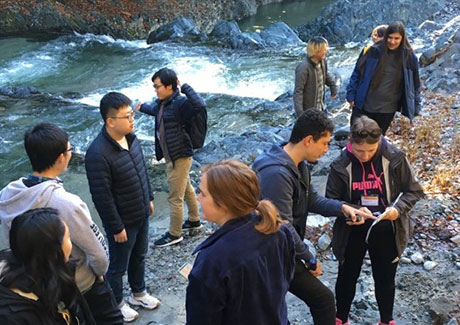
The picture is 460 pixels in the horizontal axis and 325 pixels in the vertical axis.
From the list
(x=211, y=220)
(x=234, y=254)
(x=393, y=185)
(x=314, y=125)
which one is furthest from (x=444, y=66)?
(x=234, y=254)

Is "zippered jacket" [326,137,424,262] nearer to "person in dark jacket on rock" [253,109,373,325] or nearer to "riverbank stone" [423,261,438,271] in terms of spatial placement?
"person in dark jacket on rock" [253,109,373,325]

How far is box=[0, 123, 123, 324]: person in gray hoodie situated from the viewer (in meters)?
2.42

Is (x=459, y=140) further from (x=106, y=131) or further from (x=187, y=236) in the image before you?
(x=106, y=131)

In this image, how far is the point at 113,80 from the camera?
13523 millimetres

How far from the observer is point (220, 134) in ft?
31.0

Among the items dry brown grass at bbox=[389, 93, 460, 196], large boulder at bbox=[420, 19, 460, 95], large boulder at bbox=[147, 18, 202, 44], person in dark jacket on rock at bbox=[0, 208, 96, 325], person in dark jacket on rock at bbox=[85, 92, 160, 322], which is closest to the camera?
person in dark jacket on rock at bbox=[0, 208, 96, 325]

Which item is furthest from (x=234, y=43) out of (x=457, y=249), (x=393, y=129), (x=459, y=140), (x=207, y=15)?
(x=457, y=249)

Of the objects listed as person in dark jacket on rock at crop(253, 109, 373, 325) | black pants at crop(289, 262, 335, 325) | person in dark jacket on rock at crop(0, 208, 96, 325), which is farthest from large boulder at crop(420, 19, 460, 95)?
person in dark jacket on rock at crop(0, 208, 96, 325)

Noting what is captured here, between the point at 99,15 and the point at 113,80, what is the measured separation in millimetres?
7510

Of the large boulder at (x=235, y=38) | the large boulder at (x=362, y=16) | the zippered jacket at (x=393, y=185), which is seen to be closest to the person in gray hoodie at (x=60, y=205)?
the zippered jacket at (x=393, y=185)

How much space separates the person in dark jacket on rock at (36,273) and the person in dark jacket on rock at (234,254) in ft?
1.92

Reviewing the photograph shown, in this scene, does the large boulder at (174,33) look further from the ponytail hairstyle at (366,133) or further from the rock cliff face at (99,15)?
the ponytail hairstyle at (366,133)

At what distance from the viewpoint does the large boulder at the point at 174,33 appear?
60.5ft

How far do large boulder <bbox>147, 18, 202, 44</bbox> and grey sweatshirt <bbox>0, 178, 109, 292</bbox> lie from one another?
55.1 feet
